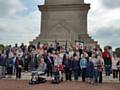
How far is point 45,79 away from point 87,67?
8.60 feet

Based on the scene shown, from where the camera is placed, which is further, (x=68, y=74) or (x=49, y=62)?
(x=49, y=62)

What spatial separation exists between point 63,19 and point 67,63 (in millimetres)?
16135

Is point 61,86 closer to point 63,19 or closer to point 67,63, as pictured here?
point 67,63

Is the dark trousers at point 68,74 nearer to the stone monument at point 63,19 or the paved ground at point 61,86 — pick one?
the paved ground at point 61,86

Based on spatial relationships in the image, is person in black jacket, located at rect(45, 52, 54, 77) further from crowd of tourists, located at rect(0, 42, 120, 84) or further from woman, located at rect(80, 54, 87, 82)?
woman, located at rect(80, 54, 87, 82)

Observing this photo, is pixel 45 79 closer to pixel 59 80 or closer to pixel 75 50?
pixel 59 80

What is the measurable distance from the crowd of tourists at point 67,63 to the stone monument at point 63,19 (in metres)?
12.3

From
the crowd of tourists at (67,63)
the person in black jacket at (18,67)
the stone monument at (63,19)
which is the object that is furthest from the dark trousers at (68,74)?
the stone monument at (63,19)

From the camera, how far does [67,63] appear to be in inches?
1061

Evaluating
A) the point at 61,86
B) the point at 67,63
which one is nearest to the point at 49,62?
the point at 67,63

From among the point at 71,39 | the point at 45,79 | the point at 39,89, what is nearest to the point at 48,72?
the point at 45,79

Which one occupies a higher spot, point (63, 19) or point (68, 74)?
point (63, 19)

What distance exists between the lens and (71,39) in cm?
4116

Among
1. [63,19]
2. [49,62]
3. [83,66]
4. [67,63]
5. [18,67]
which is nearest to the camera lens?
[83,66]
